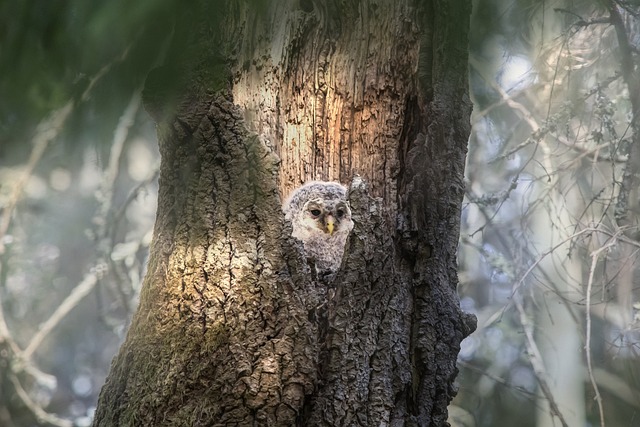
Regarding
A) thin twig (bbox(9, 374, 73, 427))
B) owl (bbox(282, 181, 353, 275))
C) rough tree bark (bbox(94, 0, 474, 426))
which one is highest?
owl (bbox(282, 181, 353, 275))

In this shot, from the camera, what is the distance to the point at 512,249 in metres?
3.68

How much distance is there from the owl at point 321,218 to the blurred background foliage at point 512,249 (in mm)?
573

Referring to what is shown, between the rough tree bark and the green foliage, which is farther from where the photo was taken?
the rough tree bark

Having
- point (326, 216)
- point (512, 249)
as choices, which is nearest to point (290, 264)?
point (326, 216)

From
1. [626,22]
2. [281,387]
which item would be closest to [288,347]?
[281,387]

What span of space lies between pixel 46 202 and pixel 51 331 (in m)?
0.82

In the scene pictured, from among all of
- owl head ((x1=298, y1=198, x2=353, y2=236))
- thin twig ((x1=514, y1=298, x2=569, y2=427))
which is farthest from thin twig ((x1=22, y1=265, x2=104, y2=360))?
thin twig ((x1=514, y1=298, x2=569, y2=427))

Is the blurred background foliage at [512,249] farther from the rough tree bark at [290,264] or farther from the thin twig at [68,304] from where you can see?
the rough tree bark at [290,264]

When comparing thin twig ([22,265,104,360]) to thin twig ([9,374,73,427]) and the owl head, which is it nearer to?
thin twig ([9,374,73,427])

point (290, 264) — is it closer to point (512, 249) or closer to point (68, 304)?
Answer: point (512, 249)

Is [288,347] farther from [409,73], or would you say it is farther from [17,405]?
[17,405]

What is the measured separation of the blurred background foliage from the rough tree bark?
349 mm

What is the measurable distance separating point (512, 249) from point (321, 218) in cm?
159

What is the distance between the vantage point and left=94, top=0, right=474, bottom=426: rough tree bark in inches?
52.3
